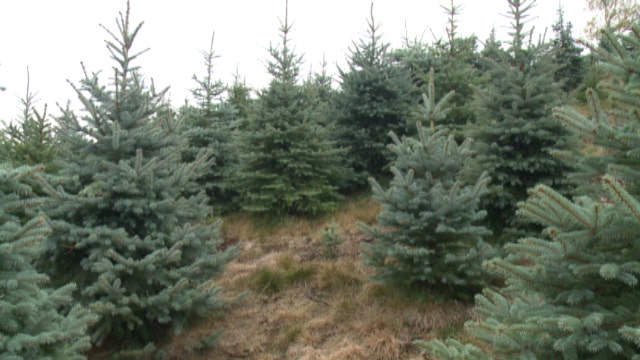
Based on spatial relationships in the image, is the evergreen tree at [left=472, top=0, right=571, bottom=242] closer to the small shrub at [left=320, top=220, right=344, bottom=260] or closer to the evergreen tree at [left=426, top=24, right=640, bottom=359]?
the small shrub at [left=320, top=220, right=344, bottom=260]

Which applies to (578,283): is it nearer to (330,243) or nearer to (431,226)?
(431,226)

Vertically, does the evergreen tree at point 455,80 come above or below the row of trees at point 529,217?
above

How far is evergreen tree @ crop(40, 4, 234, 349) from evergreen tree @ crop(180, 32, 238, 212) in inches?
140

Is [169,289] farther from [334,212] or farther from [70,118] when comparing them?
[334,212]

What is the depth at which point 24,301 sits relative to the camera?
9.82 feet

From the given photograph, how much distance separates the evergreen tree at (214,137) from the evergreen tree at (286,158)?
21.3 inches

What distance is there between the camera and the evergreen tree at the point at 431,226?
5.09 metres

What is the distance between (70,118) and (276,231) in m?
4.03

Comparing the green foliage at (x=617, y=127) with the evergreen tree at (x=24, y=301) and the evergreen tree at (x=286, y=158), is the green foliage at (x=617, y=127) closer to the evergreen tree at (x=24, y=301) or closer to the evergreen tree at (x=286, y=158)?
the evergreen tree at (x=24, y=301)

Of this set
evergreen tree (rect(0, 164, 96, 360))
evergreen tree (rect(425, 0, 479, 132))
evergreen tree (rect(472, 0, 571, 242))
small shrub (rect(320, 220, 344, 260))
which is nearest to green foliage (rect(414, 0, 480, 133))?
evergreen tree (rect(425, 0, 479, 132))

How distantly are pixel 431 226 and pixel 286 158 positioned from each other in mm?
3904

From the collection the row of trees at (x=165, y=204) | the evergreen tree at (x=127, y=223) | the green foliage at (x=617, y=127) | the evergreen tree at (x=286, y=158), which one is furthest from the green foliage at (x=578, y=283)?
the evergreen tree at (x=286, y=158)

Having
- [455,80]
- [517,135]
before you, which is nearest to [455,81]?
[455,80]

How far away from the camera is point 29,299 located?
3.04 m
